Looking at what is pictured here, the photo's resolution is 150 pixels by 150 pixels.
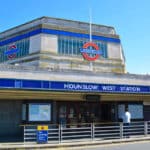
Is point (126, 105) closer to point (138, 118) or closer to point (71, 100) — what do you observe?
point (138, 118)

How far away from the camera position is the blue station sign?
20.9 m

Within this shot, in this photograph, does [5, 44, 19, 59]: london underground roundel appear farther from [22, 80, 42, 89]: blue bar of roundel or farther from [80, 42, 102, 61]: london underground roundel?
[22, 80, 42, 89]: blue bar of roundel

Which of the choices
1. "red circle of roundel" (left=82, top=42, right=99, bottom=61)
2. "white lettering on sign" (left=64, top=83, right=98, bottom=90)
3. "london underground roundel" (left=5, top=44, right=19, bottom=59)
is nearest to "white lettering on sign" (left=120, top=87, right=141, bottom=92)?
"white lettering on sign" (left=64, top=83, right=98, bottom=90)

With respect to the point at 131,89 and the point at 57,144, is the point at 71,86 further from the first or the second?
the point at 131,89

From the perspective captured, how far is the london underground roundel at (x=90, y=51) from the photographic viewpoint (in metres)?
63.8

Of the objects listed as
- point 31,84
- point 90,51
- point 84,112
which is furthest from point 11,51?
point 31,84

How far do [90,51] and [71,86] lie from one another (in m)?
42.4

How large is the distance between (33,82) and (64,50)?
4172 cm

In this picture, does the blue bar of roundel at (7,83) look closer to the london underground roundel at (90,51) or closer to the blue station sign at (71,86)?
the blue station sign at (71,86)

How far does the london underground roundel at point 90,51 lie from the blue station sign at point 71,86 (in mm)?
37385

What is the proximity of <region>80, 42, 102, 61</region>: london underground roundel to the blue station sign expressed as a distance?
3739 centimetres

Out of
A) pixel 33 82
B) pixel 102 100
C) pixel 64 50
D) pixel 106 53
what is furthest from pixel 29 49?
pixel 33 82

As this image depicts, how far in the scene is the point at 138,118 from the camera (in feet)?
91.5

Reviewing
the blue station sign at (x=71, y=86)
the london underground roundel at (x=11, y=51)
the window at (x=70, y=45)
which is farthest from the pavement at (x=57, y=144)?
the london underground roundel at (x=11, y=51)
